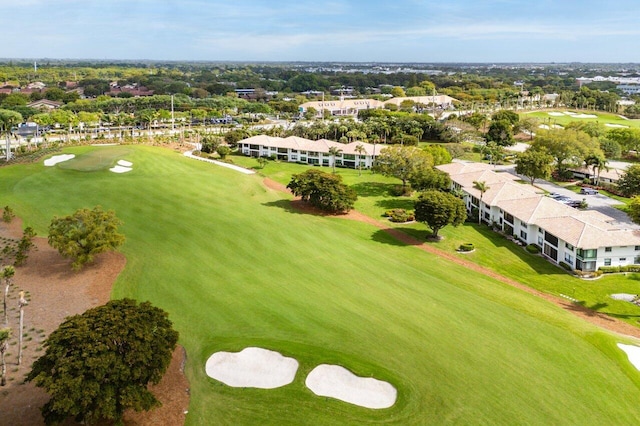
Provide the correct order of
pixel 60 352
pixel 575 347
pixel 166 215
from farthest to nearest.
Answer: pixel 166 215, pixel 575 347, pixel 60 352

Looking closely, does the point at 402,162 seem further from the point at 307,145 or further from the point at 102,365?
the point at 102,365

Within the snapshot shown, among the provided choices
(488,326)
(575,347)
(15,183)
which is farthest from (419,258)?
(15,183)

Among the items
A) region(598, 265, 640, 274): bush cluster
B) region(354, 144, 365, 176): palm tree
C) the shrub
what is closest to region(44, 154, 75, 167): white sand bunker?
region(354, 144, 365, 176): palm tree

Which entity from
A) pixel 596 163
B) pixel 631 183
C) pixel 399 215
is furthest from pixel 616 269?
pixel 596 163

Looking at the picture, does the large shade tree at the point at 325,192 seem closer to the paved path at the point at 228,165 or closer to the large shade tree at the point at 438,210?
the large shade tree at the point at 438,210

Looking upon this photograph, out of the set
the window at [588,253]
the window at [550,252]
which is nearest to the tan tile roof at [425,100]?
the window at [550,252]

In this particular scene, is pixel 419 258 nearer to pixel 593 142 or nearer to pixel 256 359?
pixel 256 359
